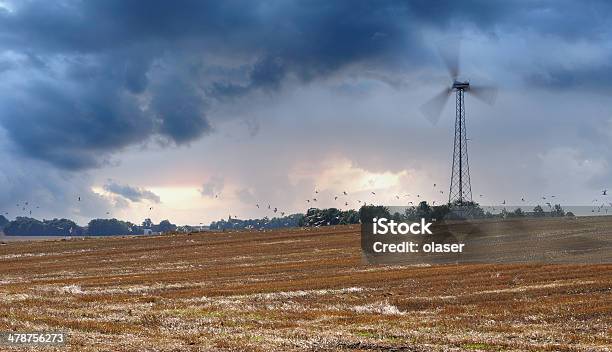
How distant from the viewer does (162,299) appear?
5059cm

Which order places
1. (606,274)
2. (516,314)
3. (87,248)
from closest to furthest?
(516,314), (606,274), (87,248)

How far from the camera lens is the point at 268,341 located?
30438 mm

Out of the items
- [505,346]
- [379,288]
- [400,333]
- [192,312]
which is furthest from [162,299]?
[505,346]

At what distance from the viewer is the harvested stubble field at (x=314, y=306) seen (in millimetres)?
31391

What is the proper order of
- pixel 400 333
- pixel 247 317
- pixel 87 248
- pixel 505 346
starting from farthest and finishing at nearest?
pixel 87 248 < pixel 247 317 < pixel 400 333 < pixel 505 346

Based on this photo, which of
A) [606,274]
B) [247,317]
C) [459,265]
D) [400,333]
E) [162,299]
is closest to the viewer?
[400,333]

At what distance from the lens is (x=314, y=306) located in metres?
48.1

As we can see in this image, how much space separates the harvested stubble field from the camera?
103 feet

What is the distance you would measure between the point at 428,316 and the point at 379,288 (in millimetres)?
16015

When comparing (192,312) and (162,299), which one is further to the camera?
(162,299)

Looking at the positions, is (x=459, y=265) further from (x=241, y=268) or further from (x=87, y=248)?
(x=87, y=248)

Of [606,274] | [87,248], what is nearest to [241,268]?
[606,274]

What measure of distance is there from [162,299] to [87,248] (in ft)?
289

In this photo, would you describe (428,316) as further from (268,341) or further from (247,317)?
(268,341)
